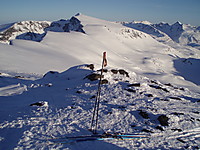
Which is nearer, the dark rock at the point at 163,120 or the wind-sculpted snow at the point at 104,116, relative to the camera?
the wind-sculpted snow at the point at 104,116

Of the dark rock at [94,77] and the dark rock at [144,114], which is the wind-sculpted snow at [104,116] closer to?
the dark rock at [144,114]

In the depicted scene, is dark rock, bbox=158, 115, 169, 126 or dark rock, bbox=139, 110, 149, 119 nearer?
dark rock, bbox=158, 115, 169, 126

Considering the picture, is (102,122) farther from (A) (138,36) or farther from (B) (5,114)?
(A) (138,36)

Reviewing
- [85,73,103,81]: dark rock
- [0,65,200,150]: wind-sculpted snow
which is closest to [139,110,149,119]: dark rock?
[0,65,200,150]: wind-sculpted snow

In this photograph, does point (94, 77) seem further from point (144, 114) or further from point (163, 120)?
point (163, 120)

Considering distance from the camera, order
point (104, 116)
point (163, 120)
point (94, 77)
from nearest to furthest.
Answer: point (163, 120) < point (104, 116) < point (94, 77)

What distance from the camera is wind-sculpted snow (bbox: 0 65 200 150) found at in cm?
946

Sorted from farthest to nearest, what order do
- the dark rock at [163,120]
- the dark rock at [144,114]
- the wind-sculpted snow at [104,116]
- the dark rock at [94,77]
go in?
the dark rock at [94,77], the dark rock at [144,114], the dark rock at [163,120], the wind-sculpted snow at [104,116]

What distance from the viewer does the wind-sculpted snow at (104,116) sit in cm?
946

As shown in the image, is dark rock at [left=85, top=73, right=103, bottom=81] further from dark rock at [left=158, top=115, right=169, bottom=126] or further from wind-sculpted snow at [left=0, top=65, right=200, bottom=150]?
dark rock at [left=158, top=115, right=169, bottom=126]

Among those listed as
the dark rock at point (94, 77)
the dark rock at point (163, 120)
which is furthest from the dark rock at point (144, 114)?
the dark rock at point (94, 77)

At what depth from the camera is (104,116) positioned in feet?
41.5

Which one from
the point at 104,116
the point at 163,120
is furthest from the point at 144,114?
the point at 104,116

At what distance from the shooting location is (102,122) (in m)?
11.8
